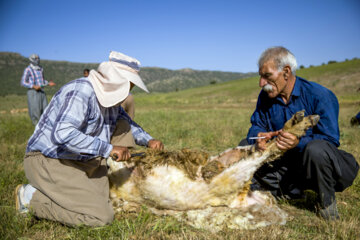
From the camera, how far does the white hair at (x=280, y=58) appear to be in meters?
2.92

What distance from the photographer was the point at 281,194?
3.29 meters

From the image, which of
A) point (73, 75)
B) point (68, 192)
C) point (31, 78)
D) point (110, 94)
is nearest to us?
point (110, 94)

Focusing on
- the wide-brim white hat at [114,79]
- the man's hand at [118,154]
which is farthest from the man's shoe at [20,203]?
the wide-brim white hat at [114,79]

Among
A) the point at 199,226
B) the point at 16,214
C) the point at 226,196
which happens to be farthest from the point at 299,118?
the point at 16,214

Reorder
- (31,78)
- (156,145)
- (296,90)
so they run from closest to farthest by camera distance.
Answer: (296,90), (156,145), (31,78)

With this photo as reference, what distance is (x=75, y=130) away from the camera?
251 cm

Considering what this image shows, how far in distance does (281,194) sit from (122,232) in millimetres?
2153

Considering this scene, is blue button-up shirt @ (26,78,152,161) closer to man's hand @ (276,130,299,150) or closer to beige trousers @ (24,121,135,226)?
beige trousers @ (24,121,135,226)

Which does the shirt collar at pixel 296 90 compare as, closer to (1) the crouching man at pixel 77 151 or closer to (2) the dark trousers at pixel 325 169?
(2) the dark trousers at pixel 325 169

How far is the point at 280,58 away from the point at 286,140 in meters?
1.02

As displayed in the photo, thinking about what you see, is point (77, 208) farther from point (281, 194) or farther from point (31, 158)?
point (281, 194)

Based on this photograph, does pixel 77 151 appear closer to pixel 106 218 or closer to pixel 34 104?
pixel 106 218

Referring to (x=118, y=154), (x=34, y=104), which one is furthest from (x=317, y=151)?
(x=34, y=104)

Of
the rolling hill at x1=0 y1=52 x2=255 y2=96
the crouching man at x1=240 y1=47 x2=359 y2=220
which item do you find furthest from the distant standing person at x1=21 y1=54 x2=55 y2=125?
the rolling hill at x1=0 y1=52 x2=255 y2=96
